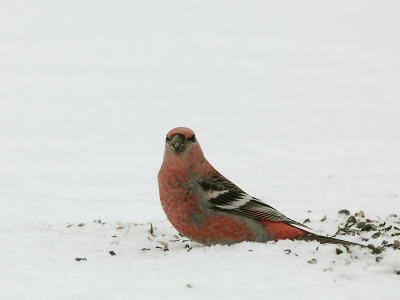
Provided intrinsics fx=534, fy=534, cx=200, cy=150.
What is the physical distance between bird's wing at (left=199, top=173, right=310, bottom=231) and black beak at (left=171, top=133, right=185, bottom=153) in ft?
1.08

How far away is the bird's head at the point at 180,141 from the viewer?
A: 175 inches

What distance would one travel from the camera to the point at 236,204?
4.38 meters

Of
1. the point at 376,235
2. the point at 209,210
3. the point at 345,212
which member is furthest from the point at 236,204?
the point at 345,212

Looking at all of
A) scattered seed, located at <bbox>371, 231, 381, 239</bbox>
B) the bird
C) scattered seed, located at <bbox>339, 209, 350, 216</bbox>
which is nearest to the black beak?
the bird

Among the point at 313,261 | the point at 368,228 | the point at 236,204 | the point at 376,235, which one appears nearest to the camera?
the point at 313,261

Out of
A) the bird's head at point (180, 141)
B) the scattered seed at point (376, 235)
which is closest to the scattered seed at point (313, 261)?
the scattered seed at point (376, 235)

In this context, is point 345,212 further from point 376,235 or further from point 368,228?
point 376,235

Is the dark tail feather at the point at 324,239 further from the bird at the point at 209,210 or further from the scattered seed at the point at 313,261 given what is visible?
the scattered seed at the point at 313,261

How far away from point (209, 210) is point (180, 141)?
63 centimetres

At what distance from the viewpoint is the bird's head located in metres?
4.46

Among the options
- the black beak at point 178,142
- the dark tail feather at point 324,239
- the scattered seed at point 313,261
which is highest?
the black beak at point 178,142

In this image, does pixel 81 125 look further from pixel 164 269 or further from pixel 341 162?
pixel 164 269

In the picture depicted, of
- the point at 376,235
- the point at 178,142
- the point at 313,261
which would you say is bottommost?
the point at 313,261

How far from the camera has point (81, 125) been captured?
12.6m
